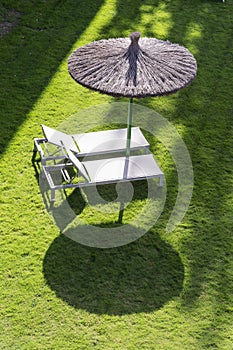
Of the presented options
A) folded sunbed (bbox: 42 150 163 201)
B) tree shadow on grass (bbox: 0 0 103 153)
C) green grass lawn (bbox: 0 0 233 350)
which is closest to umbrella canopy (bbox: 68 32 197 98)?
folded sunbed (bbox: 42 150 163 201)

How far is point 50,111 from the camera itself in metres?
8.27

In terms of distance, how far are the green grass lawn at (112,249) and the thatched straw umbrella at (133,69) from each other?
4.58 ft

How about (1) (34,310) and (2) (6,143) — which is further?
(2) (6,143)

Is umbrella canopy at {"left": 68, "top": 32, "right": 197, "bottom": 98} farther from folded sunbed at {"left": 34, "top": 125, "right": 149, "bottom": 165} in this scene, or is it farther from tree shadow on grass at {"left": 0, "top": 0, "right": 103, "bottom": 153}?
tree shadow on grass at {"left": 0, "top": 0, "right": 103, "bottom": 153}

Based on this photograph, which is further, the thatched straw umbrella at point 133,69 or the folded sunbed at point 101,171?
the folded sunbed at point 101,171

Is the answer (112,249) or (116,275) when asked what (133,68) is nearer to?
(112,249)

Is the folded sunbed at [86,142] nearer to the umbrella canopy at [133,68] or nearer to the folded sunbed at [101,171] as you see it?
the folded sunbed at [101,171]

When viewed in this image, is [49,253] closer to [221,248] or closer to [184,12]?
[221,248]

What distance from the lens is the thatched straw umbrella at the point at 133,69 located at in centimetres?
611

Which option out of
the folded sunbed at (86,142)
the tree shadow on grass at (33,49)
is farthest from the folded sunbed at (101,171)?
the tree shadow on grass at (33,49)

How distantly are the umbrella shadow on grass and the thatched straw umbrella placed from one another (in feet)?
5.37

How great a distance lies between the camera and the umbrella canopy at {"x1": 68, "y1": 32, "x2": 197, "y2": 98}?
6117mm

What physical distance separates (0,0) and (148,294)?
7.23m

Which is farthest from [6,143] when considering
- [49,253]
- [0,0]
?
[0,0]
